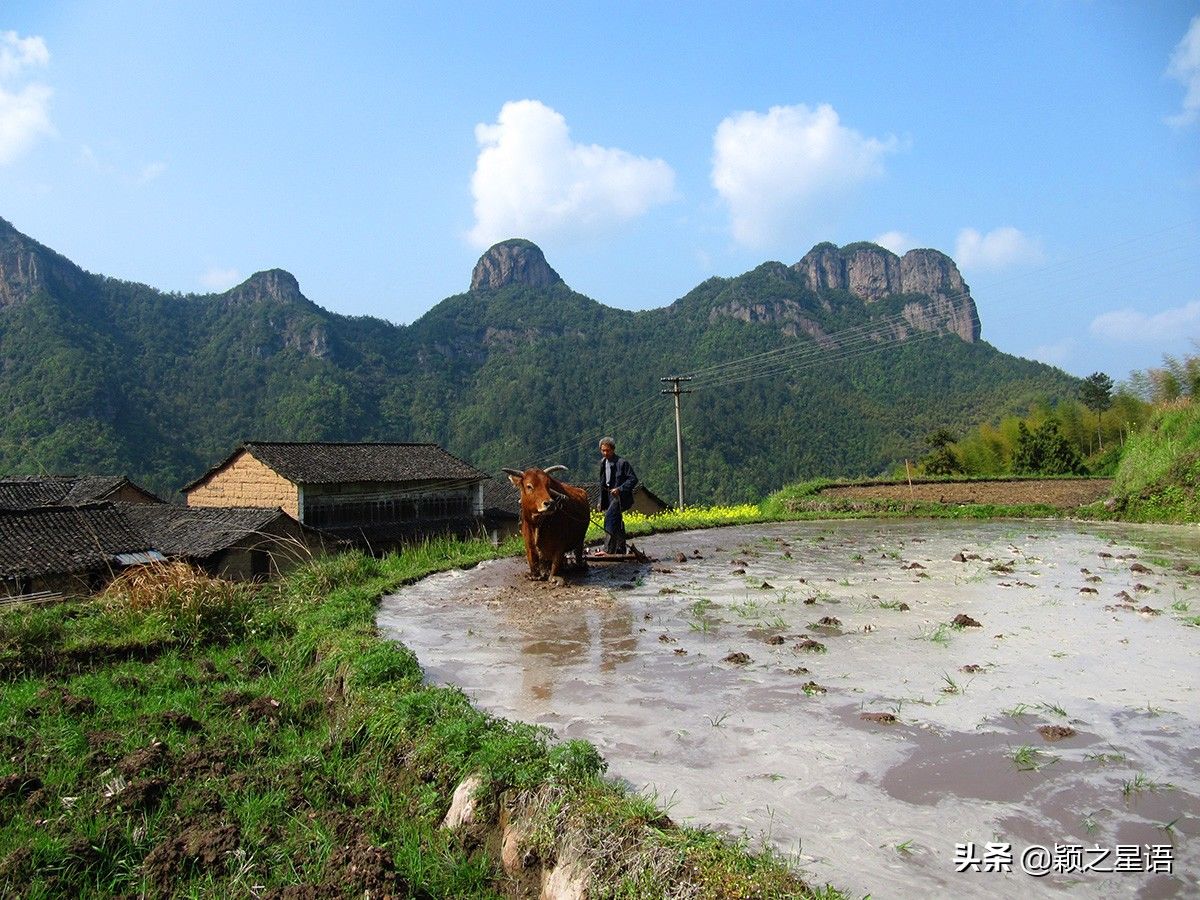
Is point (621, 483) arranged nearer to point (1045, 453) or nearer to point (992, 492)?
point (992, 492)

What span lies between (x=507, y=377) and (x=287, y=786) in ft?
245

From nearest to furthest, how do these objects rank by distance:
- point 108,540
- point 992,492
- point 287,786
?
point 287,786 < point 108,540 < point 992,492

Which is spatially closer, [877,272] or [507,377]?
[507,377]

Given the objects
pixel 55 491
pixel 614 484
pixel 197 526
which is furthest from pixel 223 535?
pixel 614 484

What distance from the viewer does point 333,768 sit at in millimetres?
4598

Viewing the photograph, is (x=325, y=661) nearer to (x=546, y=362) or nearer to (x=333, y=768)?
(x=333, y=768)

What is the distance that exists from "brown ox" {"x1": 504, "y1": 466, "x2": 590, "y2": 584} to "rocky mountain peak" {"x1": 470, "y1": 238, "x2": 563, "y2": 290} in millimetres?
105356

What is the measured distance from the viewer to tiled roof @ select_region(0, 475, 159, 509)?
2505 centimetres

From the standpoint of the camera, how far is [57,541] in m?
18.3

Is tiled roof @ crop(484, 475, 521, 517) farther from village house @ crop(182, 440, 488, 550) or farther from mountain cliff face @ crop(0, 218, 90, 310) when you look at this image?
mountain cliff face @ crop(0, 218, 90, 310)

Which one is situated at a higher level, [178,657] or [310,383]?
[310,383]

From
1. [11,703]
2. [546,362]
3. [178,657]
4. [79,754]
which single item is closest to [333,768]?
[79,754]

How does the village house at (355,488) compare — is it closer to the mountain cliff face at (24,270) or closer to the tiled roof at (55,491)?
the tiled roof at (55,491)

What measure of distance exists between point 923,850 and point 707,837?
838 millimetres
